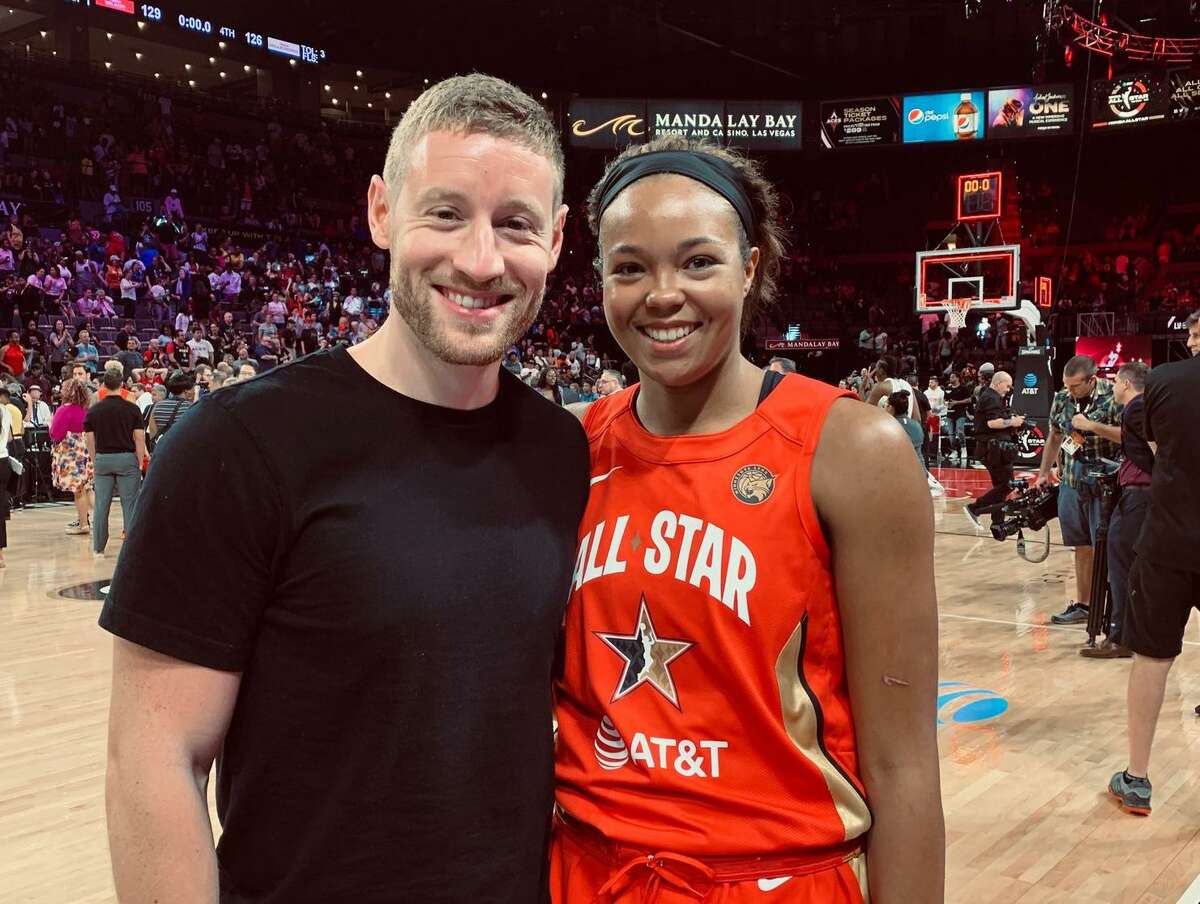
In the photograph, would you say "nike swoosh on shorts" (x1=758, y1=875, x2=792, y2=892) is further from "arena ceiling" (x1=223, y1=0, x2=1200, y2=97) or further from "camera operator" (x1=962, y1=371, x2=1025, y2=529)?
"arena ceiling" (x1=223, y1=0, x2=1200, y2=97)

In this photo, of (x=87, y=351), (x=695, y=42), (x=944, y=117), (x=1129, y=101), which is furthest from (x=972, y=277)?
(x=87, y=351)

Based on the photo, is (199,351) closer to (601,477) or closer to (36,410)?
(36,410)

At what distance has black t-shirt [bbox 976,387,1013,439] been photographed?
387 inches

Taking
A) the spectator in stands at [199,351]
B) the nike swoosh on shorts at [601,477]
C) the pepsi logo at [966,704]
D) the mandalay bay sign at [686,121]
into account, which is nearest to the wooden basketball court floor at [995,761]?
the pepsi logo at [966,704]

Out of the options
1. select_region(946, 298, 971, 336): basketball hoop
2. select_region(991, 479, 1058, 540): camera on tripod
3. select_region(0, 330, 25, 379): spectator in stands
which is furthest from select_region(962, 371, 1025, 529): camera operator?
select_region(0, 330, 25, 379): spectator in stands

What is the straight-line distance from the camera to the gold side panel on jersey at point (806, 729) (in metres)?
1.42

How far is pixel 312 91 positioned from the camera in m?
26.5

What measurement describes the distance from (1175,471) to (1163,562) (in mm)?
326

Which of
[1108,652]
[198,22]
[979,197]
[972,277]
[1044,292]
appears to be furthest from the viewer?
[1044,292]

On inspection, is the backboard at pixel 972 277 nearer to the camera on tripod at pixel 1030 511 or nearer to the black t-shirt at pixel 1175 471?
the camera on tripod at pixel 1030 511

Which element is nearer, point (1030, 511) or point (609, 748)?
point (609, 748)

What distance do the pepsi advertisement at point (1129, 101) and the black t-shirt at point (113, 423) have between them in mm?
20934

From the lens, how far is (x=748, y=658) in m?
1.43

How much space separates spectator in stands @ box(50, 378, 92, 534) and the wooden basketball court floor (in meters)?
2.87
